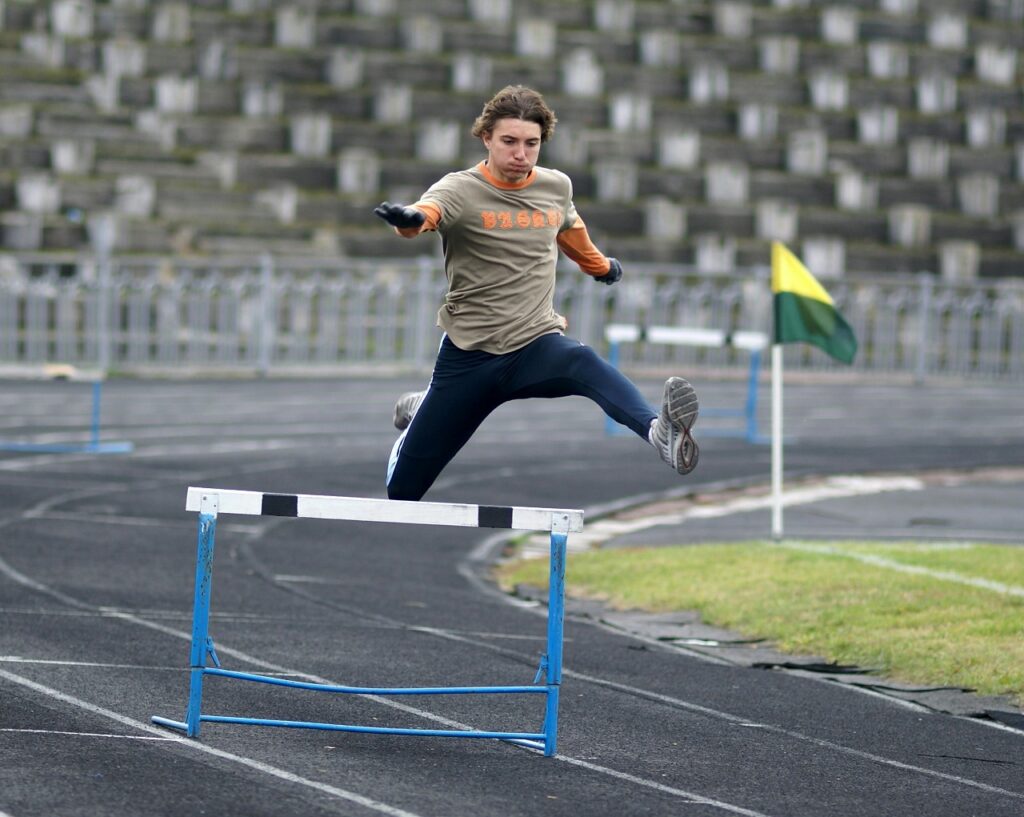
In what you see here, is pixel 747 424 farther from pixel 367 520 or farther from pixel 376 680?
pixel 367 520

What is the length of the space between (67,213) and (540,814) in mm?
27461

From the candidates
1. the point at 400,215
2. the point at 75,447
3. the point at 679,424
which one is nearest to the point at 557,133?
the point at 75,447

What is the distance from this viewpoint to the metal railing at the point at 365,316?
91.0 ft

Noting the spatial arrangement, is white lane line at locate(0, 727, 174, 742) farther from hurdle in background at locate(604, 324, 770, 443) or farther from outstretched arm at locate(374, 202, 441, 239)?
hurdle in background at locate(604, 324, 770, 443)

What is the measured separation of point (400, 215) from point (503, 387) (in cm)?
130

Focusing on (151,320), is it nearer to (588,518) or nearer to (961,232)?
(588,518)

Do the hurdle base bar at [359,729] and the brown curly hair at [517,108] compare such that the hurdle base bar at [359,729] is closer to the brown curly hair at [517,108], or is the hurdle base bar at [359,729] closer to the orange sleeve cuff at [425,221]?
the orange sleeve cuff at [425,221]

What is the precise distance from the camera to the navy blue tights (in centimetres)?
714

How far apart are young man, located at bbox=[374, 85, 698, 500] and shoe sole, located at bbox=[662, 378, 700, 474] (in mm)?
61

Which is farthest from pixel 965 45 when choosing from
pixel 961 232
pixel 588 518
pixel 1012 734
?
pixel 1012 734

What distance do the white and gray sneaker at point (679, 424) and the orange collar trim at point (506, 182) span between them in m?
1.10

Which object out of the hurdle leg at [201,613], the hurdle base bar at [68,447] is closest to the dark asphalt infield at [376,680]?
the hurdle leg at [201,613]

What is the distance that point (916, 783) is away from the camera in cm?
673

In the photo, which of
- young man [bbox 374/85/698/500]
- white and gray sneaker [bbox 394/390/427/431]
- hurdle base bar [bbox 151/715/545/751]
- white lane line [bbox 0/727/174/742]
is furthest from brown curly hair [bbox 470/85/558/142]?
white lane line [bbox 0/727/174/742]
